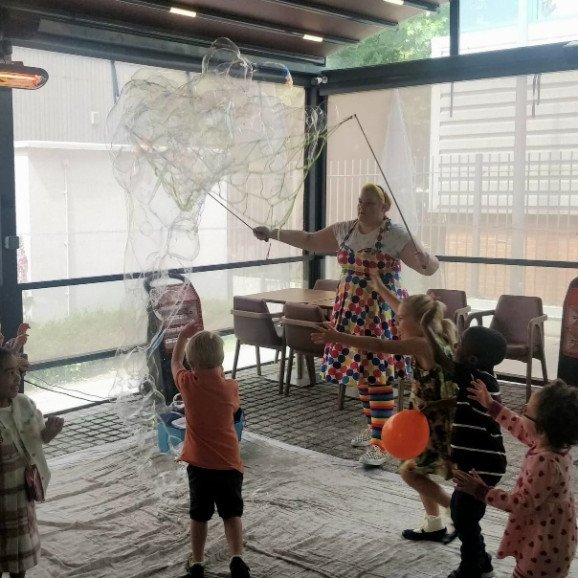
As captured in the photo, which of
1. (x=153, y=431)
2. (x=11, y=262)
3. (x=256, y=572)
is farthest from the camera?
(x=11, y=262)

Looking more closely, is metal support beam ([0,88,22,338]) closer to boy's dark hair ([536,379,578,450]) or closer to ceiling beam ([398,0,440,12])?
ceiling beam ([398,0,440,12])

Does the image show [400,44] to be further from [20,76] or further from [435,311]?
[435,311]

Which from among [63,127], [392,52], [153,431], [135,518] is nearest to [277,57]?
[392,52]

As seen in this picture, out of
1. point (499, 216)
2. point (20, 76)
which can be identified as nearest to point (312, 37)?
point (499, 216)

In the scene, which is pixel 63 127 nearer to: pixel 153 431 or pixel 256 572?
pixel 153 431

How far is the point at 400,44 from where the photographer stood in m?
7.54

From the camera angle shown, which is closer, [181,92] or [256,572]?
[256,572]

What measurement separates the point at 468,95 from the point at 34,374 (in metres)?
4.46

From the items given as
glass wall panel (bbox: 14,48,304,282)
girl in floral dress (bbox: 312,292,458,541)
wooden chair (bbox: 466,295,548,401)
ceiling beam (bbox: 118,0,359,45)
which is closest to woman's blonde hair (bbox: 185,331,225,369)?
girl in floral dress (bbox: 312,292,458,541)

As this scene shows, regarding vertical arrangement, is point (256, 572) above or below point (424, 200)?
below

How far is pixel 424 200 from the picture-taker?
24.5 feet

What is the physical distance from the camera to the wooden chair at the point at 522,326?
235 inches

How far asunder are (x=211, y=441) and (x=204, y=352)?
344mm

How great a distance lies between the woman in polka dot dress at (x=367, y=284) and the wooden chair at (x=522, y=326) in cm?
182
